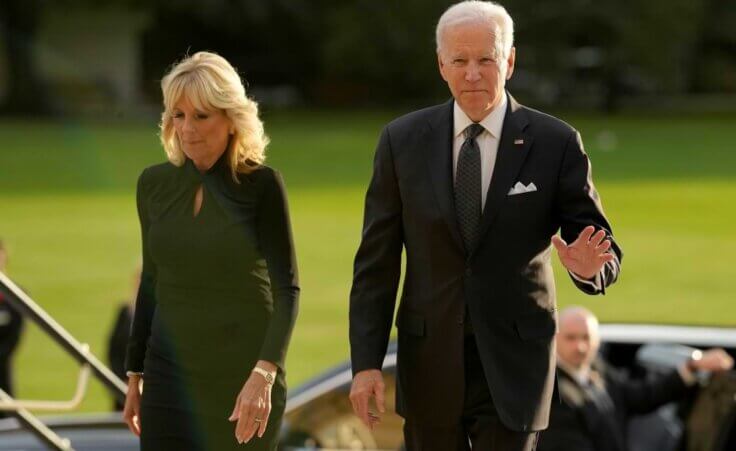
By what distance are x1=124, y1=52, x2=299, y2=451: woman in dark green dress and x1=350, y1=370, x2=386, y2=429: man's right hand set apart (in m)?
0.28

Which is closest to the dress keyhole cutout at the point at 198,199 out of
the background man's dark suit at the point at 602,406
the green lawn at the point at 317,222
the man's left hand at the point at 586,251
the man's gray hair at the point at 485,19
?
the man's gray hair at the point at 485,19

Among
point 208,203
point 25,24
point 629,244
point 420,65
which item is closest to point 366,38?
point 420,65

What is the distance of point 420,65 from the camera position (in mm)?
62938

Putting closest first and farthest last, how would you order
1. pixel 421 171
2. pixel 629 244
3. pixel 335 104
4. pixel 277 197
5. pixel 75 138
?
1. pixel 421 171
2. pixel 277 197
3. pixel 629 244
4. pixel 75 138
5. pixel 335 104

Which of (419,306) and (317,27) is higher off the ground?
(317,27)

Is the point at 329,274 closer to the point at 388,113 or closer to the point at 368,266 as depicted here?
the point at 368,266

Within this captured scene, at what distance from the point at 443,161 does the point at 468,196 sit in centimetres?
10

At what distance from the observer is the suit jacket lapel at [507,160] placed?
3645 mm

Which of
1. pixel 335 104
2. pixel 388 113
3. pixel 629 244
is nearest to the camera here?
pixel 629 244

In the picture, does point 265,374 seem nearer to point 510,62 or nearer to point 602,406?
point 510,62

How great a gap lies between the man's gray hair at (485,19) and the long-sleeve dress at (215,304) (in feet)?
2.18

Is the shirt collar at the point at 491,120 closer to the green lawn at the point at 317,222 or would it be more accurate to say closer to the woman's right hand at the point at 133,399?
the woman's right hand at the point at 133,399

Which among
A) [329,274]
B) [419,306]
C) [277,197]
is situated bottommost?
[329,274]

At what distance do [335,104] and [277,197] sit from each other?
64.7 meters
